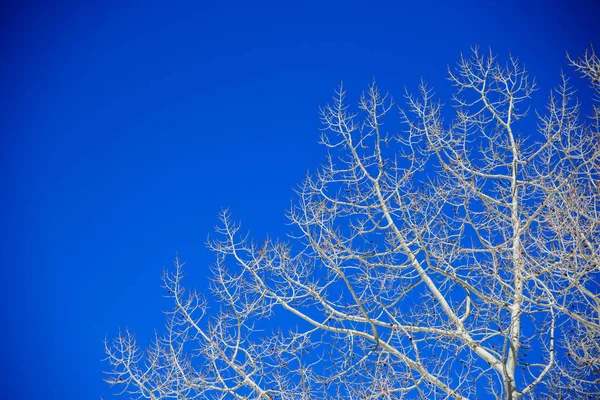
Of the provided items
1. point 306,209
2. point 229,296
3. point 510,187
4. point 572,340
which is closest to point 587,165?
point 510,187

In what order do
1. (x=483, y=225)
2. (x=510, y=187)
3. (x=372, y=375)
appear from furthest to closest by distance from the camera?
(x=510, y=187), (x=483, y=225), (x=372, y=375)

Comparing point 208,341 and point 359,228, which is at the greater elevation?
point 359,228

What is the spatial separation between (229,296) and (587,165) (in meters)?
5.47

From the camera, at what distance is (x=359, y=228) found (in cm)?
924

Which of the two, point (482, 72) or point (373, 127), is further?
point (482, 72)

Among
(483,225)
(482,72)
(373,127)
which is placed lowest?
(483,225)

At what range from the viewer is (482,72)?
35.0 feet

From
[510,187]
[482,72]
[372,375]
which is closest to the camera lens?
[372,375]

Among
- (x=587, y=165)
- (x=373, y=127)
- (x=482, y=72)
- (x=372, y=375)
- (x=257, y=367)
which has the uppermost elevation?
(x=482, y=72)

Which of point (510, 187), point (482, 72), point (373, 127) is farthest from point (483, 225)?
point (482, 72)

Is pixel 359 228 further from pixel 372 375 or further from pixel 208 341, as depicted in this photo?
pixel 208 341

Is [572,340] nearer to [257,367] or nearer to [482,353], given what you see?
[482,353]

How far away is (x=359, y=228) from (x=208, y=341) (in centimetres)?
266

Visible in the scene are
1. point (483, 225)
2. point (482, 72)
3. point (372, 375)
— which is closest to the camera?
point (372, 375)
